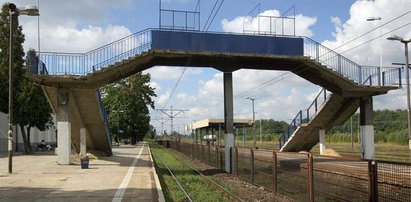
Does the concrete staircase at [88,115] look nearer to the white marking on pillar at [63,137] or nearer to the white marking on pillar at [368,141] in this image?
the white marking on pillar at [63,137]

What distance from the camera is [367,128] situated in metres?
30.2

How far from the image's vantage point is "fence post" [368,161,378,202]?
932cm

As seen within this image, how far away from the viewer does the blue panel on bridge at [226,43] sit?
26.2 metres

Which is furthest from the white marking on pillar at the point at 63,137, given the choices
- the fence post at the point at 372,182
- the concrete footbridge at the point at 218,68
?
the fence post at the point at 372,182

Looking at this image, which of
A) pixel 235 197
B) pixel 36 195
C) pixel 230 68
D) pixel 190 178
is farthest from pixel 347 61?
pixel 36 195

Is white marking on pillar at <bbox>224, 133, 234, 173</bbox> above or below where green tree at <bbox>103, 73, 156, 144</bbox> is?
below

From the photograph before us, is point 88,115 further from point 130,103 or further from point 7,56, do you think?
point 130,103

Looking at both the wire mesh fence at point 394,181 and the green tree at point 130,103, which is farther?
the green tree at point 130,103

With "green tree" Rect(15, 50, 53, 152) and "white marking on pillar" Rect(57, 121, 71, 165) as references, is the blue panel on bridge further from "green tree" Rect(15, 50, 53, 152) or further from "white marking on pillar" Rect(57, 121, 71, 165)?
"green tree" Rect(15, 50, 53, 152)

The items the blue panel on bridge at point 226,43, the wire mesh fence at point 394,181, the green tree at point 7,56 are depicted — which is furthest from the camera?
the green tree at point 7,56

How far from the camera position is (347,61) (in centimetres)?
2862

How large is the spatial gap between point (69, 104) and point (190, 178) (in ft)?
31.8

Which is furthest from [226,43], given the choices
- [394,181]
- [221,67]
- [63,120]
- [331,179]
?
[394,181]

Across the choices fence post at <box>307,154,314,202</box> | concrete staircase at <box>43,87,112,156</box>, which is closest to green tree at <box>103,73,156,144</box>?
concrete staircase at <box>43,87,112,156</box>
